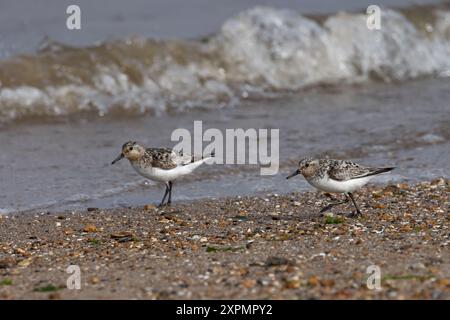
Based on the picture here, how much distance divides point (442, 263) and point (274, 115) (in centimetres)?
854

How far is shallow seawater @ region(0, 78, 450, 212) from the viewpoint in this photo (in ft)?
37.2

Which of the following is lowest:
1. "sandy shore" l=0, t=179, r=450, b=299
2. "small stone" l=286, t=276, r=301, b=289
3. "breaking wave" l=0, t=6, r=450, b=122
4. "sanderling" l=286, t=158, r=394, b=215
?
"sandy shore" l=0, t=179, r=450, b=299

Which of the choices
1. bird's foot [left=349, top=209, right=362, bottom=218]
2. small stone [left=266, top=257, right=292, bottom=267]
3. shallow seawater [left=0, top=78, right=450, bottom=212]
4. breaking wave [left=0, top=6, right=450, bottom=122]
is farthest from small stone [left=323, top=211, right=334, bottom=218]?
breaking wave [left=0, top=6, right=450, bottom=122]

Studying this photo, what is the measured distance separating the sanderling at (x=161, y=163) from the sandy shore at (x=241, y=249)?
0.41 metres

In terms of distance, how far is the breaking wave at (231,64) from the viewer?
16.4 meters

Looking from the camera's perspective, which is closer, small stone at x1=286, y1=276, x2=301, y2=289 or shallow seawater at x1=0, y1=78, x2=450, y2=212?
small stone at x1=286, y1=276, x2=301, y2=289

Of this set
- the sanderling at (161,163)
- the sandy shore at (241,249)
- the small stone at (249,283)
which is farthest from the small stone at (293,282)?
the sanderling at (161,163)

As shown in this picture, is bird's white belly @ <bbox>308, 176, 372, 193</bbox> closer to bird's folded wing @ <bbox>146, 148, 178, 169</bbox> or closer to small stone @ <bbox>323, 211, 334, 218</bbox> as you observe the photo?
small stone @ <bbox>323, 211, 334, 218</bbox>

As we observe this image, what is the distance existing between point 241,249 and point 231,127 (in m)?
6.63

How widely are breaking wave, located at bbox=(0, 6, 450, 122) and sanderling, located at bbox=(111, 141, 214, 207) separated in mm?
5229

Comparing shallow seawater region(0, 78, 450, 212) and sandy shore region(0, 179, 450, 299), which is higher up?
shallow seawater region(0, 78, 450, 212)

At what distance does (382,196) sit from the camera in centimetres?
1053

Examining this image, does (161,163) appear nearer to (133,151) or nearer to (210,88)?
(133,151)
